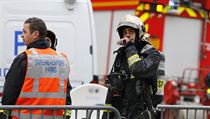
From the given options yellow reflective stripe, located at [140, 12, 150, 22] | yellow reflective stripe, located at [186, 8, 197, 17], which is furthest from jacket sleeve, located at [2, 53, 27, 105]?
yellow reflective stripe, located at [186, 8, 197, 17]

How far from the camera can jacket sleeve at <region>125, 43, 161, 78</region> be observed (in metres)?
5.64

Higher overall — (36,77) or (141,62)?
(141,62)

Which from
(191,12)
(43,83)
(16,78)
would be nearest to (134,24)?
(43,83)

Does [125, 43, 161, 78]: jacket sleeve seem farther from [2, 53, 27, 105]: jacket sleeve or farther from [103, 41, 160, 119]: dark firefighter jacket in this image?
[2, 53, 27, 105]: jacket sleeve

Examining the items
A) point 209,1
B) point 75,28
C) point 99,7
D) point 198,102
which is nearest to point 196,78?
point 198,102

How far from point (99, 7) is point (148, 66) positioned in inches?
270

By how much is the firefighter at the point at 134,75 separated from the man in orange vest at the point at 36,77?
499mm

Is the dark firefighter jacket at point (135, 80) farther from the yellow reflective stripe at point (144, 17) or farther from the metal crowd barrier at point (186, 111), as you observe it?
the yellow reflective stripe at point (144, 17)

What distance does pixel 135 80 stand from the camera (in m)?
5.75

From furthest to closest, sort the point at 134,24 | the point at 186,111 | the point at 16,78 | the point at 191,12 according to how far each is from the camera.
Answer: the point at 191,12 → the point at 186,111 → the point at 134,24 → the point at 16,78

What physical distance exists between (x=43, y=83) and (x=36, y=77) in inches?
3.4

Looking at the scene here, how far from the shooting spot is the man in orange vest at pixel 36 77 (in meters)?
5.35

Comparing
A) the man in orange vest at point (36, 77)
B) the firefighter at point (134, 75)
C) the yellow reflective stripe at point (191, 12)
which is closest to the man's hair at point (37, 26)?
the man in orange vest at point (36, 77)

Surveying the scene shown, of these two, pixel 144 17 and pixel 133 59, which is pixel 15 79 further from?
pixel 144 17
